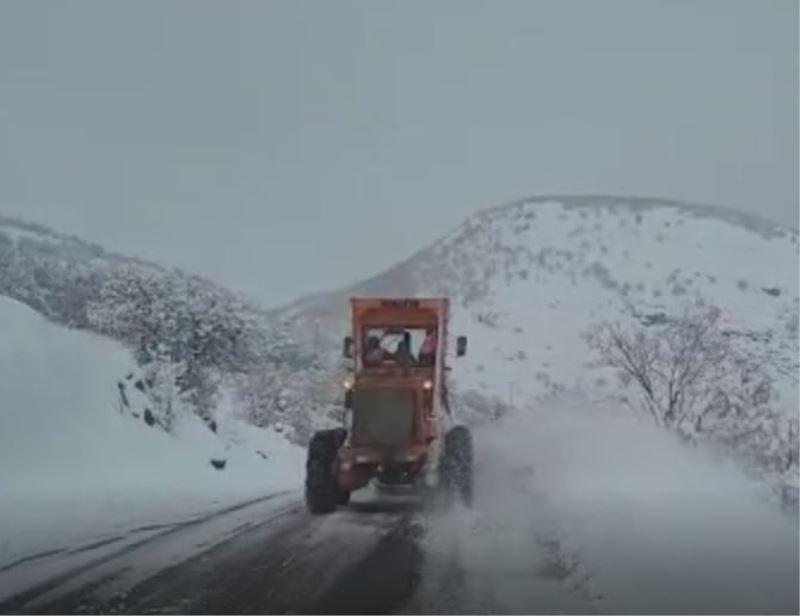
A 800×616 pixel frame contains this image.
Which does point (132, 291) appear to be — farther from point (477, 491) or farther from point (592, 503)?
point (592, 503)

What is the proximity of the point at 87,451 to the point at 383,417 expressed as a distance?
5.85m

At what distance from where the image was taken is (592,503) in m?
12.4

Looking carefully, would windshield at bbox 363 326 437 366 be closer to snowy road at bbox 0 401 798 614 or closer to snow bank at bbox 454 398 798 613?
snowy road at bbox 0 401 798 614

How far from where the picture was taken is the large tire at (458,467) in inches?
490

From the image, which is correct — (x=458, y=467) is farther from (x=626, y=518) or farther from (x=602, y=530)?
(x=602, y=530)

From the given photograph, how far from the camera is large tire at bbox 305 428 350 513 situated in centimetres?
1256

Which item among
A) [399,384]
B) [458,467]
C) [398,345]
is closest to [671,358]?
[398,345]

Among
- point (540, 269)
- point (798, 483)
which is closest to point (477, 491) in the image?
point (540, 269)

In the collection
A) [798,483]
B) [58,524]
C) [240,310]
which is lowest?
[58,524]

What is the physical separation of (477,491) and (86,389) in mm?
6795

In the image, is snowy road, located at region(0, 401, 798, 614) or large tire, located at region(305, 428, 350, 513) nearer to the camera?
snowy road, located at region(0, 401, 798, 614)

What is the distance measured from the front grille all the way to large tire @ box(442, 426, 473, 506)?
0.50 meters

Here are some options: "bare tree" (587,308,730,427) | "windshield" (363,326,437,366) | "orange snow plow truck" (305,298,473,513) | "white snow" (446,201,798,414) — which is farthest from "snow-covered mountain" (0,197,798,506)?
"orange snow plow truck" (305,298,473,513)

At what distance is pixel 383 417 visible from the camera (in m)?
12.5
